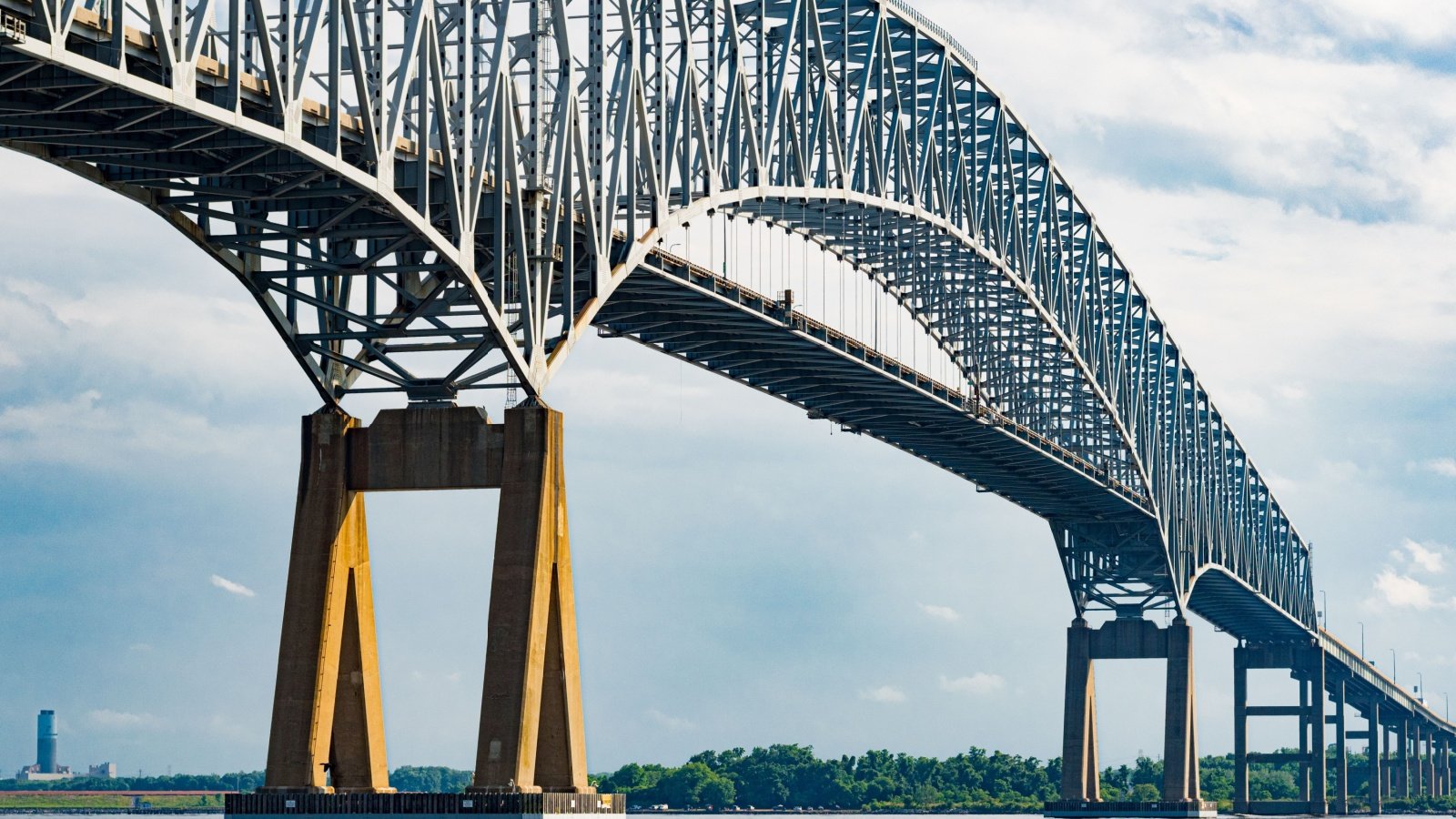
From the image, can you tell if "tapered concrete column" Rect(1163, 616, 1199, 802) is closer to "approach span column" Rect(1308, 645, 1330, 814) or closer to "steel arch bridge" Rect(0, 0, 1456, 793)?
"steel arch bridge" Rect(0, 0, 1456, 793)

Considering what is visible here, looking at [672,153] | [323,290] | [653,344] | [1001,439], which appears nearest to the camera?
[323,290]

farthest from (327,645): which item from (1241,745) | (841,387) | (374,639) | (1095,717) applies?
(1241,745)

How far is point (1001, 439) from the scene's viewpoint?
381 ft

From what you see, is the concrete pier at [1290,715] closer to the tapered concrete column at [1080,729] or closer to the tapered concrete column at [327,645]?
the tapered concrete column at [1080,729]

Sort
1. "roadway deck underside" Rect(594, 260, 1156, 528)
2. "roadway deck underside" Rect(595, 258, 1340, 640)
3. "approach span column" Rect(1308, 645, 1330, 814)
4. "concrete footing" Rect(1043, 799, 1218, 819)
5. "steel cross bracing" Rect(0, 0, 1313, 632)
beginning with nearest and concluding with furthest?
"steel cross bracing" Rect(0, 0, 1313, 632) → "roadway deck underside" Rect(595, 258, 1340, 640) → "roadway deck underside" Rect(594, 260, 1156, 528) → "concrete footing" Rect(1043, 799, 1218, 819) → "approach span column" Rect(1308, 645, 1330, 814)

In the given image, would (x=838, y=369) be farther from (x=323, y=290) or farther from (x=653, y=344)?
(x=323, y=290)

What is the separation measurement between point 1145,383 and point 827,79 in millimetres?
70117

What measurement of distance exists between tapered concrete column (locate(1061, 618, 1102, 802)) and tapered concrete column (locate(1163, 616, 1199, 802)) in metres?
4.96

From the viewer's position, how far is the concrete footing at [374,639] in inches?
2295

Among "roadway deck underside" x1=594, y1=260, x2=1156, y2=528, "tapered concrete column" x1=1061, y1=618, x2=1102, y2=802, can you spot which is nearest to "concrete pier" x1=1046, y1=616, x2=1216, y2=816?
"tapered concrete column" x1=1061, y1=618, x2=1102, y2=802

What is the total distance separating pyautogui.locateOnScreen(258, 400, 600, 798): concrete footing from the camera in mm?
58281

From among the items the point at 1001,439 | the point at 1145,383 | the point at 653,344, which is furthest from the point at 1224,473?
the point at 653,344

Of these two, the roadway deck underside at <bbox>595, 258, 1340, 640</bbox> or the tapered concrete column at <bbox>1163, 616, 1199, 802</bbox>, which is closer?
the roadway deck underside at <bbox>595, 258, 1340, 640</bbox>

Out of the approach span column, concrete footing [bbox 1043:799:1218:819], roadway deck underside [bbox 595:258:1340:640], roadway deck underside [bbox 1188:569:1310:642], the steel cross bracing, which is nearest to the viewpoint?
the steel cross bracing
